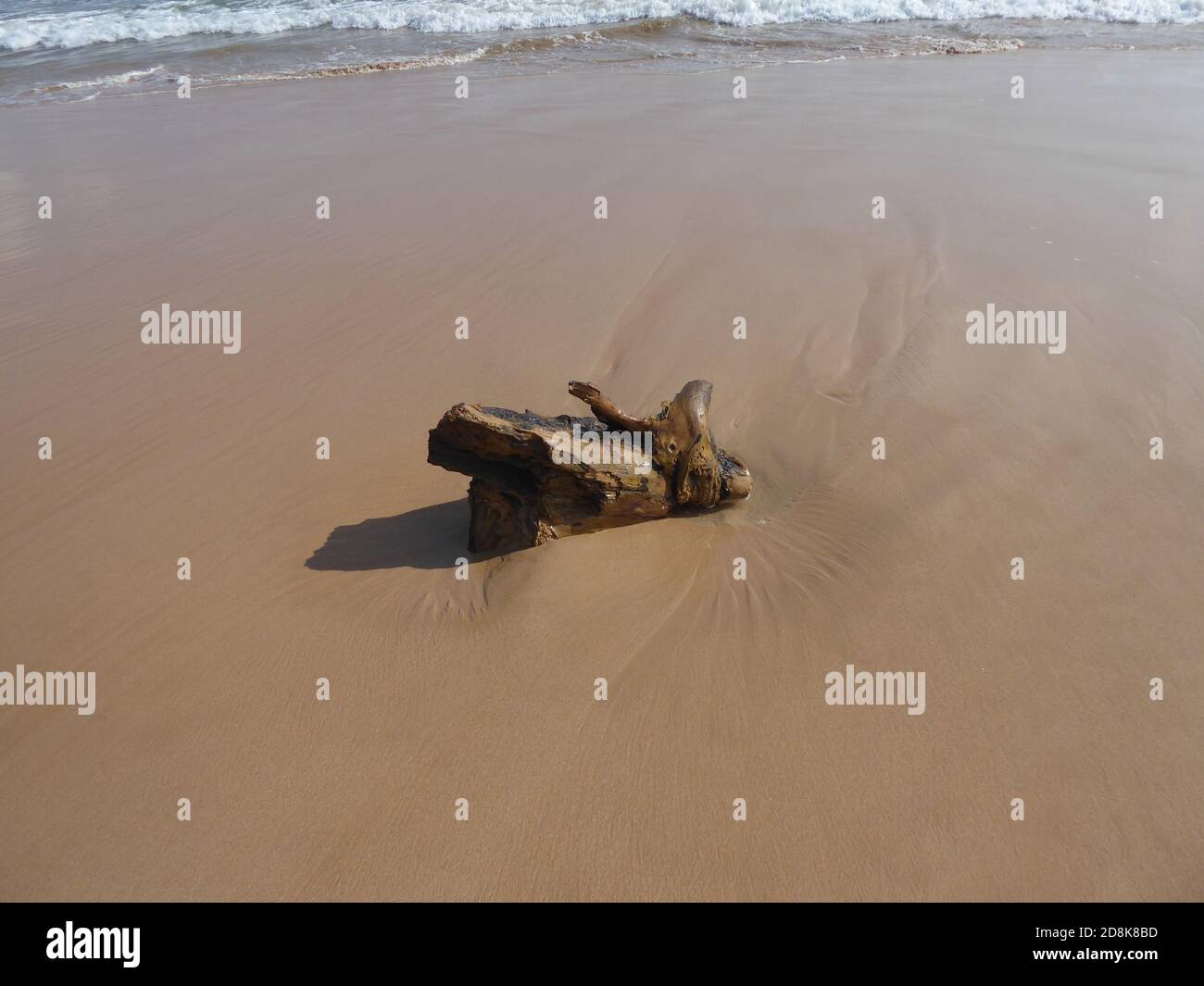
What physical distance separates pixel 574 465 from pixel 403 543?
1025 millimetres

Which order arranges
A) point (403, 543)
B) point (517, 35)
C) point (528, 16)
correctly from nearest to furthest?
point (403, 543) → point (517, 35) → point (528, 16)

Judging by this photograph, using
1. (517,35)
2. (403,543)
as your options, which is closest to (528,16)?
(517,35)

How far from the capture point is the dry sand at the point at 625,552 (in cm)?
288

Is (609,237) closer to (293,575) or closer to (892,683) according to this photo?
(293,575)

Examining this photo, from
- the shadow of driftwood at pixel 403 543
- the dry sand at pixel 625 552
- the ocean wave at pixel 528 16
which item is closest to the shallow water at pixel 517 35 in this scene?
the ocean wave at pixel 528 16

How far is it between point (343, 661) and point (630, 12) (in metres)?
15.6

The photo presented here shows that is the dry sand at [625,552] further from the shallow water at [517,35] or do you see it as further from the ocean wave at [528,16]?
the ocean wave at [528,16]

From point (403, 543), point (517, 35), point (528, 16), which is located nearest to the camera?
point (403, 543)

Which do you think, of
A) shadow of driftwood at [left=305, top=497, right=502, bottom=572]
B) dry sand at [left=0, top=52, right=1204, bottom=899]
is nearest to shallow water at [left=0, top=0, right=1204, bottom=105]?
dry sand at [left=0, top=52, right=1204, bottom=899]

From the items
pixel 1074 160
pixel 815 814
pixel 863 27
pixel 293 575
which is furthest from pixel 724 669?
pixel 863 27

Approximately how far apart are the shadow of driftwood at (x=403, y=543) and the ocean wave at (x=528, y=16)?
45.8 ft

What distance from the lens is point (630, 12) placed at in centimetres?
1595

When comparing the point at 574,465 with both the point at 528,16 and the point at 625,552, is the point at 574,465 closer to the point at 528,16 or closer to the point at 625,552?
the point at 625,552

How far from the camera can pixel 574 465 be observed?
144 inches
